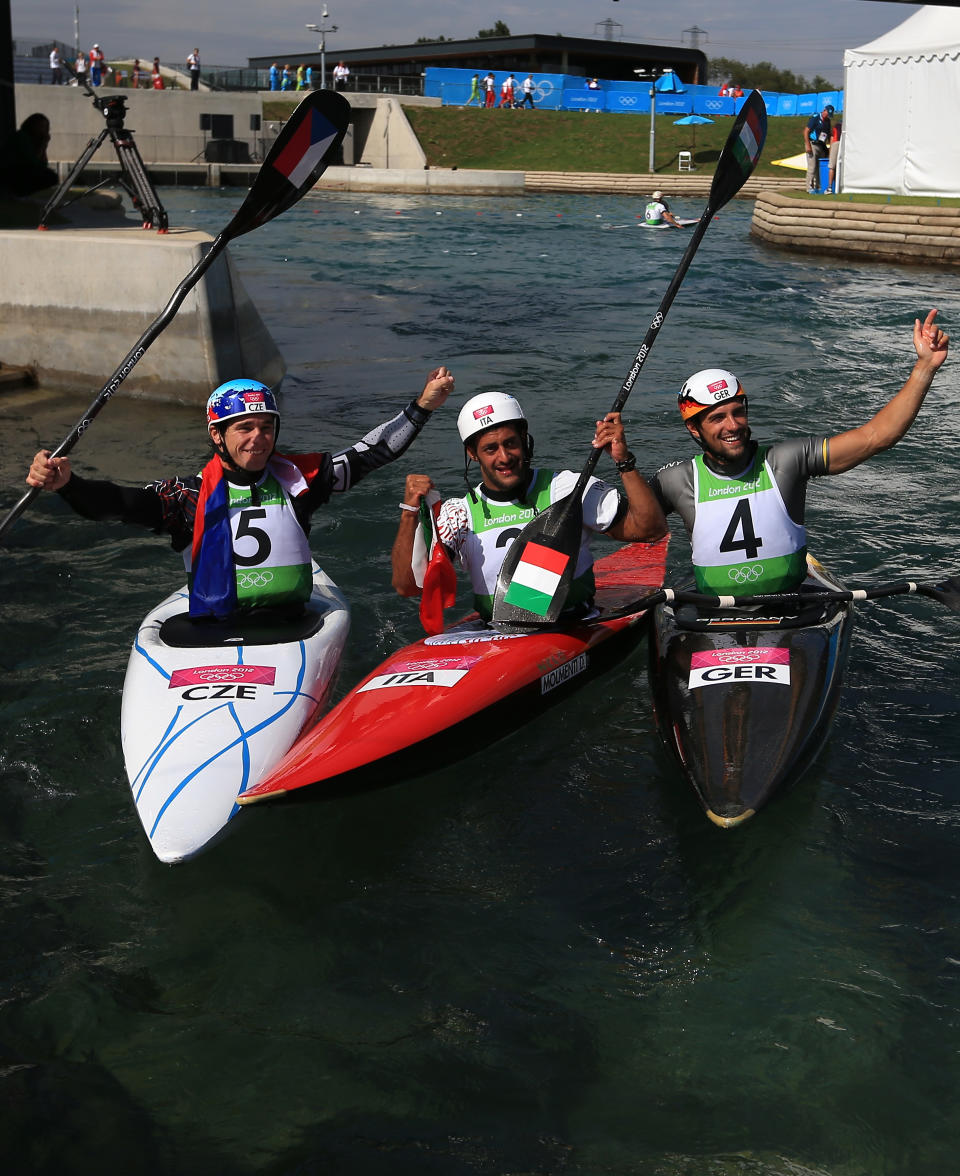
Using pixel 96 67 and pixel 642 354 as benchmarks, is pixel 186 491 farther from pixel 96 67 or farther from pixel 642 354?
pixel 96 67

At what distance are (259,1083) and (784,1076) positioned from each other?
1458 millimetres

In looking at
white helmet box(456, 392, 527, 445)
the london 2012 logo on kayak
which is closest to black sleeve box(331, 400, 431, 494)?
white helmet box(456, 392, 527, 445)

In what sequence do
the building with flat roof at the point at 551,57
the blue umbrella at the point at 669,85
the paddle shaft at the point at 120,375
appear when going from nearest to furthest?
the paddle shaft at the point at 120,375
the blue umbrella at the point at 669,85
the building with flat roof at the point at 551,57

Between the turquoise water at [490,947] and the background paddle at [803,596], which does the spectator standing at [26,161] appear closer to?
the turquoise water at [490,947]

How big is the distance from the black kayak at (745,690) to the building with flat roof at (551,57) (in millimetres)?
59083

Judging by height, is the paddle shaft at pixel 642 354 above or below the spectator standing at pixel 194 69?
below

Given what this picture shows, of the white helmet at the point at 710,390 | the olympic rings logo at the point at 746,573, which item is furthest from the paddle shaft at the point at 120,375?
the olympic rings logo at the point at 746,573

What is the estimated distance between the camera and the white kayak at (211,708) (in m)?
4.09

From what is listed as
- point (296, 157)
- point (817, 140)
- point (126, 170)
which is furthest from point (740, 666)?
point (817, 140)

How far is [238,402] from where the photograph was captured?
4789mm

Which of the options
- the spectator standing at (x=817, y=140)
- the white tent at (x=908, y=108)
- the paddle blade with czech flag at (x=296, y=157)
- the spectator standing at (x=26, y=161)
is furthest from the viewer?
the spectator standing at (x=817, y=140)

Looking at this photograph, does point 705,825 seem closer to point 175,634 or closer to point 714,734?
point 714,734

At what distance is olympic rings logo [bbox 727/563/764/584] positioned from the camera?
5086mm

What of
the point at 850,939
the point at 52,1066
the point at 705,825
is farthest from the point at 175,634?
the point at 850,939
